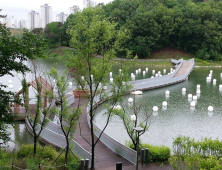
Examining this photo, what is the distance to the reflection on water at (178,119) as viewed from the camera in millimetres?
16297

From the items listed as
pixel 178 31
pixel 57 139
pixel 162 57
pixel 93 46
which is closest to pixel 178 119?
pixel 57 139

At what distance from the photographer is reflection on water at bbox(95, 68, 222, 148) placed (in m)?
16.3

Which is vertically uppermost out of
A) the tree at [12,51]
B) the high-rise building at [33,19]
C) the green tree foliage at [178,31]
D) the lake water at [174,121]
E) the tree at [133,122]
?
the high-rise building at [33,19]

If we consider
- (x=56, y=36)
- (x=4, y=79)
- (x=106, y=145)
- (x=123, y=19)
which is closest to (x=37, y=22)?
(x=56, y=36)

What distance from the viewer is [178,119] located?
19.4 m

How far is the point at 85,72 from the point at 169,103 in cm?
1416

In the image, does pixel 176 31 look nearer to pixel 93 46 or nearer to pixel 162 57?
Answer: pixel 162 57

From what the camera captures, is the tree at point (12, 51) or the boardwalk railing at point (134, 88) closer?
the tree at point (12, 51)

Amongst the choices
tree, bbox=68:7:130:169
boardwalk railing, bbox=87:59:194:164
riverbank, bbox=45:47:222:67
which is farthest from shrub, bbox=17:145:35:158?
riverbank, bbox=45:47:222:67

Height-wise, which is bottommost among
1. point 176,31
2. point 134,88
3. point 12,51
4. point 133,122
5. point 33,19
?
point 133,122

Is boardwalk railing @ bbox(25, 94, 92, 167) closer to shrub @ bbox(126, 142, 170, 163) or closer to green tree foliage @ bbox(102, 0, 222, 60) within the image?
shrub @ bbox(126, 142, 170, 163)

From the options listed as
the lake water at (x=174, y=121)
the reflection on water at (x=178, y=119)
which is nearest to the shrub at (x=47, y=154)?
the lake water at (x=174, y=121)

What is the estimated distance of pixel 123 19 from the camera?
5972 centimetres

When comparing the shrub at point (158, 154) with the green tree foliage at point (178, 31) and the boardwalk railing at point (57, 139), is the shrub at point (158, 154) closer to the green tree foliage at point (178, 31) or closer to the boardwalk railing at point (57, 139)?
the boardwalk railing at point (57, 139)
